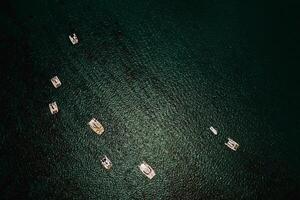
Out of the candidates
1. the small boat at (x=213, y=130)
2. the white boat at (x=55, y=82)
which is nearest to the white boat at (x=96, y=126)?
the white boat at (x=55, y=82)

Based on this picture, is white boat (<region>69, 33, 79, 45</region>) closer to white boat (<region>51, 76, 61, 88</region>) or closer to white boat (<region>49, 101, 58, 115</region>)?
white boat (<region>51, 76, 61, 88</region>)

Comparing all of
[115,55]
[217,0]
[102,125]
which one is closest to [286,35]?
Answer: [217,0]

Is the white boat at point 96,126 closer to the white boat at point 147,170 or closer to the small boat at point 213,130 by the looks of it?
the white boat at point 147,170

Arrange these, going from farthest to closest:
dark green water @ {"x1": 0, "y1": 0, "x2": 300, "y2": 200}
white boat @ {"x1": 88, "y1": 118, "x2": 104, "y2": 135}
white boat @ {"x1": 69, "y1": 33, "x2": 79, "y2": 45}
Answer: white boat @ {"x1": 69, "y1": 33, "x2": 79, "y2": 45} → white boat @ {"x1": 88, "y1": 118, "x2": 104, "y2": 135} → dark green water @ {"x1": 0, "y1": 0, "x2": 300, "y2": 200}

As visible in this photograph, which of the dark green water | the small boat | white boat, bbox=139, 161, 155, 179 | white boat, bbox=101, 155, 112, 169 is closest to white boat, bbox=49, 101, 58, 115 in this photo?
the dark green water

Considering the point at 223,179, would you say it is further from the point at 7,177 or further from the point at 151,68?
the point at 7,177

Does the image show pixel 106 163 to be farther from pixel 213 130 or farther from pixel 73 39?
pixel 73 39
